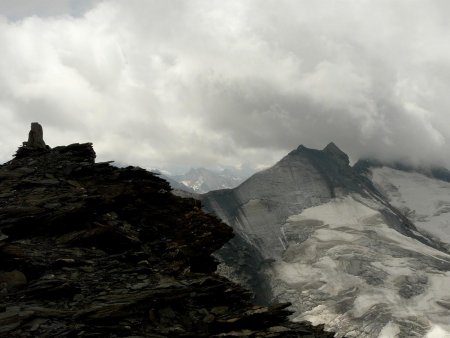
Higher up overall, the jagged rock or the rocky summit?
the jagged rock

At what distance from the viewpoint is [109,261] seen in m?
19.3

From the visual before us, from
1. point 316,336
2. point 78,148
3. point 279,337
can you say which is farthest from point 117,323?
point 78,148

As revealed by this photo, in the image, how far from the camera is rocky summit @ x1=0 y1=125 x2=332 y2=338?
1534cm

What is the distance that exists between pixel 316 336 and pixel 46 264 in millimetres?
11307

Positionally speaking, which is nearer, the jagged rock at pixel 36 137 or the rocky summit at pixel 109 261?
the rocky summit at pixel 109 261

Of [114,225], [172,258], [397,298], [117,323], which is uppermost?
[114,225]

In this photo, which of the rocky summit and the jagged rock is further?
the jagged rock

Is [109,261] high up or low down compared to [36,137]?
down

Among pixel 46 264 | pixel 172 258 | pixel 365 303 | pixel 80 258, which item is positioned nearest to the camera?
pixel 46 264

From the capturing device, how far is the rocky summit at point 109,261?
50.3 ft

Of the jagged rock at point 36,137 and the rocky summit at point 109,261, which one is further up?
the jagged rock at point 36,137

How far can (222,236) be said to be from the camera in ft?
85.7

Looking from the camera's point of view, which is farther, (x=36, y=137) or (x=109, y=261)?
(x=36, y=137)

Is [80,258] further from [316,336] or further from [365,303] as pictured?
[365,303]
